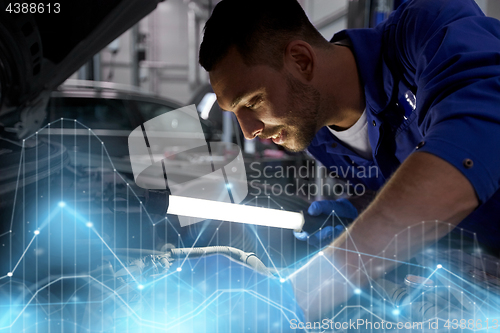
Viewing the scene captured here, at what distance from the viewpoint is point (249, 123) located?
33.5 inches

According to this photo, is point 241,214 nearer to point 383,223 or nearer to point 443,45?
point 383,223

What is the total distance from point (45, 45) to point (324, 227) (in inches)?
37.5

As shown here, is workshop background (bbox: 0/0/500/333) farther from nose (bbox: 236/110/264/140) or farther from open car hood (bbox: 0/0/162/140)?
nose (bbox: 236/110/264/140)

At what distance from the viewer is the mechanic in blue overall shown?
0.49 meters

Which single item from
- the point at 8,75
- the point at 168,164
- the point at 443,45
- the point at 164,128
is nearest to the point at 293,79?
the point at 443,45

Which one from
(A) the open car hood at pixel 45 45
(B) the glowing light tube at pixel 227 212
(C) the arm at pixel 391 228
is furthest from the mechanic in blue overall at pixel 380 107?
(A) the open car hood at pixel 45 45

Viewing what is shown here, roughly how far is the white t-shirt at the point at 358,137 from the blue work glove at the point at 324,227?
0.62ft

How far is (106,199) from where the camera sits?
0.96 m

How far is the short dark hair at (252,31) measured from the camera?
0.79 m

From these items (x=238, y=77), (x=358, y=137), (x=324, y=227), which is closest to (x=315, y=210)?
(x=324, y=227)

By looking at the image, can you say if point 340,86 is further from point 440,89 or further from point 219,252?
point 219,252

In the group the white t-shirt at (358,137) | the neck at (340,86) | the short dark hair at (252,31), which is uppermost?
the short dark hair at (252,31)

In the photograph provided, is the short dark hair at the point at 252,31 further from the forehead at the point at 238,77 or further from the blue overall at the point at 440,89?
the blue overall at the point at 440,89
